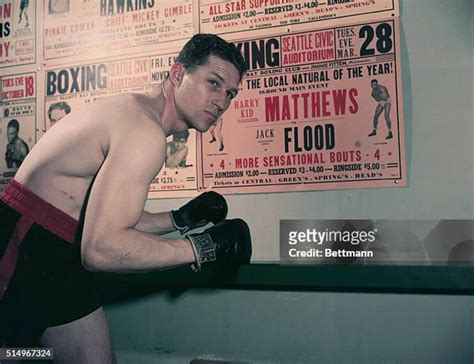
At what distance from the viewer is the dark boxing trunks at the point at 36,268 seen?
4.96ft

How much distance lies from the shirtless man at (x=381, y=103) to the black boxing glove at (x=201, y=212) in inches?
21.5

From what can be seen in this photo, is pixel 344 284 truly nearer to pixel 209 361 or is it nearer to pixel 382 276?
pixel 382 276

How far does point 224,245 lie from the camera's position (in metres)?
1.54

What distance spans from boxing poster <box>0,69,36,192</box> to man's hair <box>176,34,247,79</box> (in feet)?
2.19

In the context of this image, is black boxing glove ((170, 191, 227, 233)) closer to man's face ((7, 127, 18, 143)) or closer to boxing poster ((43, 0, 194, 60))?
boxing poster ((43, 0, 194, 60))

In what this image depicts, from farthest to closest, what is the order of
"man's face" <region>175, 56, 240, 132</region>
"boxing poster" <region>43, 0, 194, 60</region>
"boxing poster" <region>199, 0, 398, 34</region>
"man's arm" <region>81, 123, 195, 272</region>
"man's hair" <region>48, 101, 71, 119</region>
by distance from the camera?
1. "man's hair" <region>48, 101, 71, 119</region>
2. "boxing poster" <region>43, 0, 194, 60</region>
3. "man's face" <region>175, 56, 240, 132</region>
4. "boxing poster" <region>199, 0, 398, 34</region>
5. "man's arm" <region>81, 123, 195, 272</region>

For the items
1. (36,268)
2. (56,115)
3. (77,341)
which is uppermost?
(56,115)

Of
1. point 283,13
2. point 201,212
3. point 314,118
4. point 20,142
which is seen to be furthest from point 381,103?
point 20,142

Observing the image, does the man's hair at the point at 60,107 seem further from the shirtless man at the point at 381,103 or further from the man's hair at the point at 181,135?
the shirtless man at the point at 381,103

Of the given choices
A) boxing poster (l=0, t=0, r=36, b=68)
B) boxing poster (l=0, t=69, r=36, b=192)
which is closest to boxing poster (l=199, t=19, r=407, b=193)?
boxing poster (l=0, t=69, r=36, b=192)

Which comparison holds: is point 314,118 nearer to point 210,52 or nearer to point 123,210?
point 210,52

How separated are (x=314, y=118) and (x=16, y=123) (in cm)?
116

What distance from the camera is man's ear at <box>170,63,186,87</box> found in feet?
5.75

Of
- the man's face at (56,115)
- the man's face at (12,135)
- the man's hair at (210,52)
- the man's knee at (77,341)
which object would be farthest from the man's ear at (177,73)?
the man's knee at (77,341)
